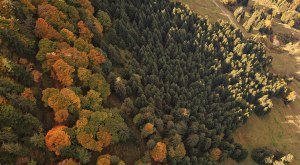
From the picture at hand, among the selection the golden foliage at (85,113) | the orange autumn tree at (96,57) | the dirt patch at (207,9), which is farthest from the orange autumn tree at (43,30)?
the dirt patch at (207,9)

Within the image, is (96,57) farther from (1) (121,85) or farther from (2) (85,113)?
(2) (85,113)

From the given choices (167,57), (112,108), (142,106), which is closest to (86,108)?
(112,108)

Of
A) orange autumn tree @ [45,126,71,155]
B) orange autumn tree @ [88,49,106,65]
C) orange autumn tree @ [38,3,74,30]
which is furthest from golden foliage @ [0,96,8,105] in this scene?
orange autumn tree @ [38,3,74,30]

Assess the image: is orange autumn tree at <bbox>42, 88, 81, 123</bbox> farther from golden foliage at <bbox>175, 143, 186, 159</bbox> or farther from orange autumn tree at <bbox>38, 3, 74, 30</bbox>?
golden foliage at <bbox>175, 143, 186, 159</bbox>

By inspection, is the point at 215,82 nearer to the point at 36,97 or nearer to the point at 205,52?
the point at 205,52

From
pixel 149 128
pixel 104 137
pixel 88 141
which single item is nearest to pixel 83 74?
pixel 104 137
